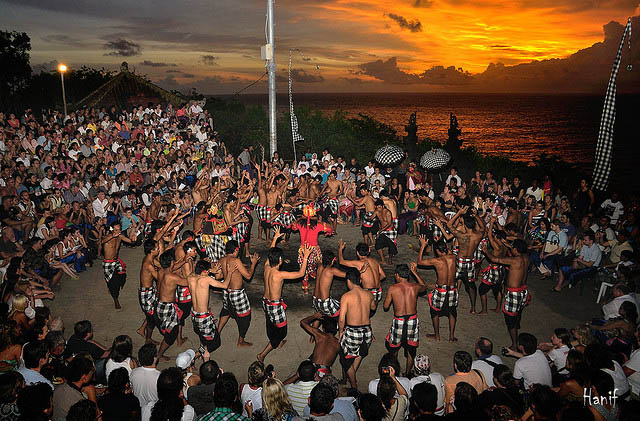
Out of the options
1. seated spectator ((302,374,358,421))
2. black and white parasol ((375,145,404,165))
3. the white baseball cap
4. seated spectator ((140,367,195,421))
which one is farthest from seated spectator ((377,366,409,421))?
black and white parasol ((375,145,404,165))

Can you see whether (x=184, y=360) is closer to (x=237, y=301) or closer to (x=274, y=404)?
(x=274, y=404)

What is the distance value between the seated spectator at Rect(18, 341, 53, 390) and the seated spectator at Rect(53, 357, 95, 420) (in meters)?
0.49

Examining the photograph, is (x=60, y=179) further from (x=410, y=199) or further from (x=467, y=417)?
(x=467, y=417)

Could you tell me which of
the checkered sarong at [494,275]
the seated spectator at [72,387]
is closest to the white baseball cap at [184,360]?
the seated spectator at [72,387]

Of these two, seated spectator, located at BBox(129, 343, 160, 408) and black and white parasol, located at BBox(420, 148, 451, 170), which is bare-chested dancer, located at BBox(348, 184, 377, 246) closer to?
black and white parasol, located at BBox(420, 148, 451, 170)

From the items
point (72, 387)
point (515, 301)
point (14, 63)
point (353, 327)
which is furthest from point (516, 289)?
point (14, 63)

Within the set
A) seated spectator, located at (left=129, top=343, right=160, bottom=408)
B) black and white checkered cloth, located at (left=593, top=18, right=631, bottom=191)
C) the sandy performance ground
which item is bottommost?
the sandy performance ground

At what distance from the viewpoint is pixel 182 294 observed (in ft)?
24.9

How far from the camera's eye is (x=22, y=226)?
10.6 metres

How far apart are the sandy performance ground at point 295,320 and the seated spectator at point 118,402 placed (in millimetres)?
2680

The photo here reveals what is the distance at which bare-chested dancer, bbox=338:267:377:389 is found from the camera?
6344mm

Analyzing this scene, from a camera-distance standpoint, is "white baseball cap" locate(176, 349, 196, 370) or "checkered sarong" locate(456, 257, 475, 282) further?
"checkered sarong" locate(456, 257, 475, 282)

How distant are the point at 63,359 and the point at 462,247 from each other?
686 centimetres

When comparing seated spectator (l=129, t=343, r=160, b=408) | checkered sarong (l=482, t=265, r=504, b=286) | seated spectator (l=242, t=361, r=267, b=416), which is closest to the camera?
seated spectator (l=242, t=361, r=267, b=416)
